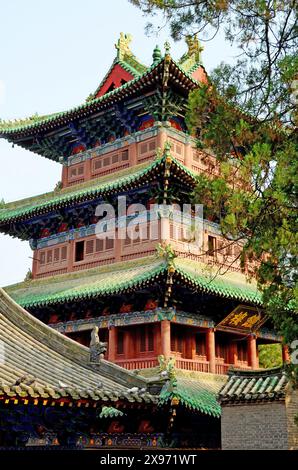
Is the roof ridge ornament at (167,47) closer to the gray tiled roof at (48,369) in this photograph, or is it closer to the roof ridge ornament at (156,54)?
the roof ridge ornament at (156,54)

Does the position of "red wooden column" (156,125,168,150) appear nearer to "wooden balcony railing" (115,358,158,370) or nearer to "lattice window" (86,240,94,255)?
"lattice window" (86,240,94,255)

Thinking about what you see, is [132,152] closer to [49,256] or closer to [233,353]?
[49,256]

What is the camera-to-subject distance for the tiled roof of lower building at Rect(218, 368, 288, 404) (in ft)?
43.9

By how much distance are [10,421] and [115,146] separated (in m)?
14.4

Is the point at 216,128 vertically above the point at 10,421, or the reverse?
the point at 216,128

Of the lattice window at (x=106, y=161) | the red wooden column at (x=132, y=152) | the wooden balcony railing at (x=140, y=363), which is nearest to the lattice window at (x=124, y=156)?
the red wooden column at (x=132, y=152)

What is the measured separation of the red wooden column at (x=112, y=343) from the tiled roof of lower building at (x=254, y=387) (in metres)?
4.91

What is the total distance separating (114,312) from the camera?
1947 cm

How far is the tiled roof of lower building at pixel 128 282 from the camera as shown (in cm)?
1720

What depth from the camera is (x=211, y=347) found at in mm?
18859

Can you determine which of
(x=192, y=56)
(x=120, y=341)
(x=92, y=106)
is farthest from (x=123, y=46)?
(x=120, y=341)
